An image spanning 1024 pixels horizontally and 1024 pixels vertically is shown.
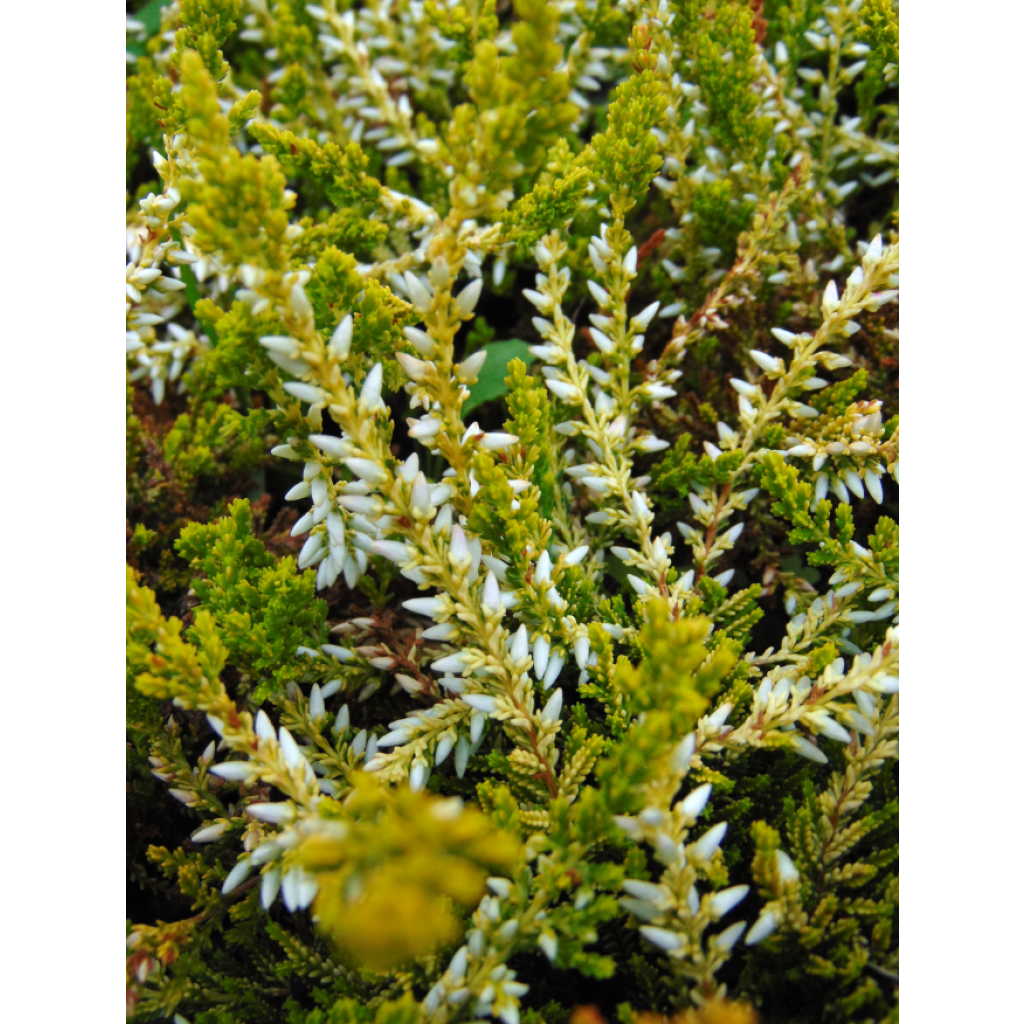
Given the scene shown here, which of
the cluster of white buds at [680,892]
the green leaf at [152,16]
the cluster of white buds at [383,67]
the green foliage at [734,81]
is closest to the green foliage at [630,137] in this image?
the green foliage at [734,81]

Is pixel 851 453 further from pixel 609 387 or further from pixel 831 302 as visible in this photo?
pixel 609 387

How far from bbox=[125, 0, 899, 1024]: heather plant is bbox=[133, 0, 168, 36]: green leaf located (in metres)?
0.55

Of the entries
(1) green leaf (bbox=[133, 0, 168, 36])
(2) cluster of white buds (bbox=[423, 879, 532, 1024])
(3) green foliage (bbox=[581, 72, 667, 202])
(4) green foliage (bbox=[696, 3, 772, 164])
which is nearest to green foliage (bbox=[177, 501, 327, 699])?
(2) cluster of white buds (bbox=[423, 879, 532, 1024])

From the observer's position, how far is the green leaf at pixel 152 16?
2705 mm

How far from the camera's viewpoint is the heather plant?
3.57 ft

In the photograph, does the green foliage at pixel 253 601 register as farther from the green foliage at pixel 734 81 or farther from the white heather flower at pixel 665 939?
the green foliage at pixel 734 81

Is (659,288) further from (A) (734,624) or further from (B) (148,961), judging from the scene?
(B) (148,961)

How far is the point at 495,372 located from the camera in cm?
196

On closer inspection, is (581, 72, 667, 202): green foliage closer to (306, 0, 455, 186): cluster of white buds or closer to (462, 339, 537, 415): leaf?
(462, 339, 537, 415): leaf

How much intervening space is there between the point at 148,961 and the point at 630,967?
771 mm

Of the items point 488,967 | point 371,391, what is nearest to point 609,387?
point 371,391

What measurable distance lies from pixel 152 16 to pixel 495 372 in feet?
6.49

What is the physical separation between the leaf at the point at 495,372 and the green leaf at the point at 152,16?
180 cm

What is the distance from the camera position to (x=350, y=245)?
6.53 ft
